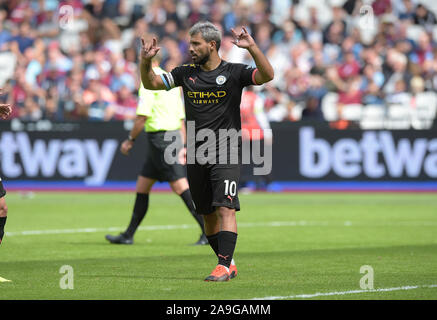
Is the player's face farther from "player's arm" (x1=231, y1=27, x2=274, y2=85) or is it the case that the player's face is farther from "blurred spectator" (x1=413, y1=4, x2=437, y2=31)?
"blurred spectator" (x1=413, y1=4, x2=437, y2=31)

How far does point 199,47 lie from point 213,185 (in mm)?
1331

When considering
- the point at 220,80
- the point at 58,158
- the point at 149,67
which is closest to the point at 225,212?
the point at 220,80

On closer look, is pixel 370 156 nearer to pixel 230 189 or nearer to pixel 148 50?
pixel 230 189

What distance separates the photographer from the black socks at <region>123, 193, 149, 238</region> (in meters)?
12.5

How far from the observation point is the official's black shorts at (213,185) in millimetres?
8820

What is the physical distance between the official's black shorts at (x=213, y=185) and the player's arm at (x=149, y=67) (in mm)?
860

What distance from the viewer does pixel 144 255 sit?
11.1 meters

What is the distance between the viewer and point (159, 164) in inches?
488
